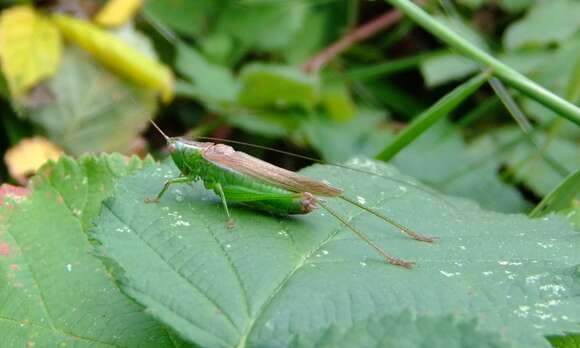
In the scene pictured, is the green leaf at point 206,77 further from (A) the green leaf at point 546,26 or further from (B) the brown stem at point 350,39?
(A) the green leaf at point 546,26

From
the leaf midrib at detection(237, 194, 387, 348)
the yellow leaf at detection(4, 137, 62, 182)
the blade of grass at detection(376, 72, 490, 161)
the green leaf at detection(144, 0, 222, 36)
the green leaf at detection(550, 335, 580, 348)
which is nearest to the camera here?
the leaf midrib at detection(237, 194, 387, 348)

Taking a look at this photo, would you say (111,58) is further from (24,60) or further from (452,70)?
(452,70)

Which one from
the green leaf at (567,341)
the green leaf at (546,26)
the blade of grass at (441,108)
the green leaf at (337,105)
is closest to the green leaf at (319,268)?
the green leaf at (567,341)

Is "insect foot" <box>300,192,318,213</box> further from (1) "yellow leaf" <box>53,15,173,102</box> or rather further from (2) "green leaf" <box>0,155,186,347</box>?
(1) "yellow leaf" <box>53,15,173,102</box>

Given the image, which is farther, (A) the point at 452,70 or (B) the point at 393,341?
(A) the point at 452,70

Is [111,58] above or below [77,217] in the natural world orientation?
above

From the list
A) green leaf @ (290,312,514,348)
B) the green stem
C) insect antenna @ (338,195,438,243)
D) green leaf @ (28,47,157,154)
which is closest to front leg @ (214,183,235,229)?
insect antenna @ (338,195,438,243)

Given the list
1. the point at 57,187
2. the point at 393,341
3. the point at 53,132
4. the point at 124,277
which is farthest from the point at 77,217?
the point at 53,132
